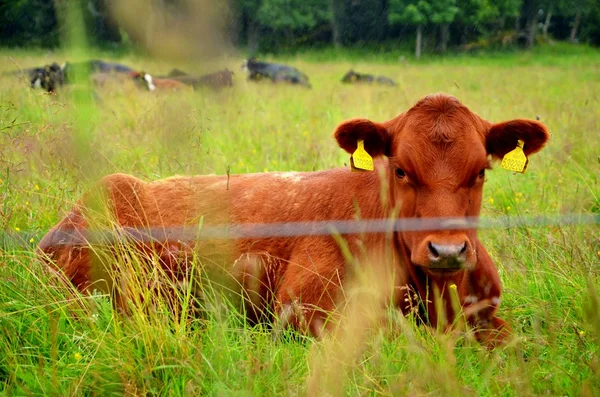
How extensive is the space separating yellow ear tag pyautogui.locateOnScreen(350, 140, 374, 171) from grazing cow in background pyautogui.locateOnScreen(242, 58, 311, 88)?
1609 centimetres

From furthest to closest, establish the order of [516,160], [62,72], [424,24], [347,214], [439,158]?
[424,24] → [62,72] → [347,214] → [516,160] → [439,158]

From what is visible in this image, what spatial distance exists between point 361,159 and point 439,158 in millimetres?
539

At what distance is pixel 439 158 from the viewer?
341cm

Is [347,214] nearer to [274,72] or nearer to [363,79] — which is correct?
[363,79]

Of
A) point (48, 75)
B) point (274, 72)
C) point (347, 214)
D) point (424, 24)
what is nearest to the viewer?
point (347, 214)

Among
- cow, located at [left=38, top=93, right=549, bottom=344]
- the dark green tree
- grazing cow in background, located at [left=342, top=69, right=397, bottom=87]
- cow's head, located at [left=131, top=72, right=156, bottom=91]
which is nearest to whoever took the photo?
cow, located at [left=38, top=93, right=549, bottom=344]

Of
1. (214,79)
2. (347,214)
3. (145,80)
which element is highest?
(214,79)

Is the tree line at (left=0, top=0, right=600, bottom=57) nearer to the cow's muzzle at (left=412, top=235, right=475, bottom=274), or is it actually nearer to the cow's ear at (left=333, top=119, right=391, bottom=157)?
the cow's ear at (left=333, top=119, right=391, bottom=157)

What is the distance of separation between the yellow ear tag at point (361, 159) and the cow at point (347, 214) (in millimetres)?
39

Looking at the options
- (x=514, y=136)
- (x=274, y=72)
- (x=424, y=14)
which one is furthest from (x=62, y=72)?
(x=514, y=136)

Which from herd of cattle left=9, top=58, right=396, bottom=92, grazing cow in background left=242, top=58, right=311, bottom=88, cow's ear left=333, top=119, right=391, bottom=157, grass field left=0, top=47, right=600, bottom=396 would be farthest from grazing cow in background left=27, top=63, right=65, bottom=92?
cow's ear left=333, top=119, right=391, bottom=157

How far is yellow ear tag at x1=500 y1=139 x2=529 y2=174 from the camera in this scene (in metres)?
3.71

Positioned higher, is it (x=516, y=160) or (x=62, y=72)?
(x=516, y=160)

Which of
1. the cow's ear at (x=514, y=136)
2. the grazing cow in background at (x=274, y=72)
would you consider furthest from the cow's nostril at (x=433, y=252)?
the grazing cow in background at (x=274, y=72)
